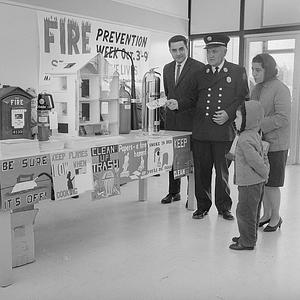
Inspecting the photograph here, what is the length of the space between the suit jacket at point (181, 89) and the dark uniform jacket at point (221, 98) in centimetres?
24

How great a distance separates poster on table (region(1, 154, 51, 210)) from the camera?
2.39 metres

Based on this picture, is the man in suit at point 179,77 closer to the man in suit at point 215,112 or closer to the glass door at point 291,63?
the man in suit at point 215,112

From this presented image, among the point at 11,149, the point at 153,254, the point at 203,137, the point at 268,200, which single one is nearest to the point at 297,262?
the point at 268,200

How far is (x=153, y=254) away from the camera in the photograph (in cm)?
304

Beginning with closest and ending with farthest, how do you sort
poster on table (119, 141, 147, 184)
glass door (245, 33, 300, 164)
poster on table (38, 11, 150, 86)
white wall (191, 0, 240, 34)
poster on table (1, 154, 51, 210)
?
poster on table (1, 154, 51, 210) < poster on table (119, 141, 147, 184) < poster on table (38, 11, 150, 86) < glass door (245, 33, 300, 164) < white wall (191, 0, 240, 34)

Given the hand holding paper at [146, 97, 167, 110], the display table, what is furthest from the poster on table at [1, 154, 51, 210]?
the hand holding paper at [146, 97, 167, 110]

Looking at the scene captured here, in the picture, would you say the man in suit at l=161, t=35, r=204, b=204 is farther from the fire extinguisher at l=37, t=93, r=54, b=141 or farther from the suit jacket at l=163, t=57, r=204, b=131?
the fire extinguisher at l=37, t=93, r=54, b=141

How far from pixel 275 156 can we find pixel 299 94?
376cm

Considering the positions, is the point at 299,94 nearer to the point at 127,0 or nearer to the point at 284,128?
the point at 127,0

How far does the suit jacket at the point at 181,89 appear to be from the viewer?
3.94m

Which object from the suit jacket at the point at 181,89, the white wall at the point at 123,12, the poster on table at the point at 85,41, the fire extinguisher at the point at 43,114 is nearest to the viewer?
the fire extinguisher at the point at 43,114

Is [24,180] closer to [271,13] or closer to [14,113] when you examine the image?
[14,113]

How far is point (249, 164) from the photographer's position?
9.84 ft

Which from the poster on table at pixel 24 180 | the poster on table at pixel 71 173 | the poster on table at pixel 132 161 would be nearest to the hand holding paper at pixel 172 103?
the poster on table at pixel 132 161
